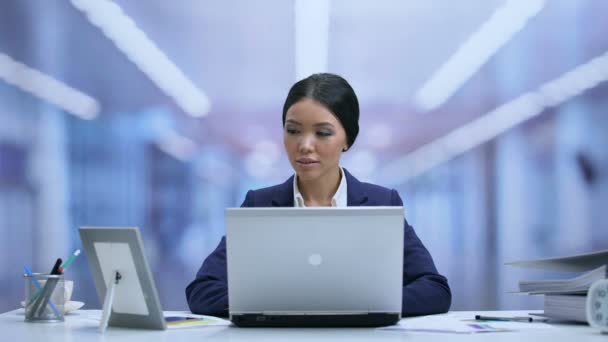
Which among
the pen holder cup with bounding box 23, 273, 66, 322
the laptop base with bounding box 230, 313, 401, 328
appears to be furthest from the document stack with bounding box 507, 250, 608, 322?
the pen holder cup with bounding box 23, 273, 66, 322

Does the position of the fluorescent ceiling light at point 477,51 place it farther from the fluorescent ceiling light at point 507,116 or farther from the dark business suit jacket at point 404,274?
the dark business suit jacket at point 404,274

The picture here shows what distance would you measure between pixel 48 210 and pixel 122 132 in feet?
1.90

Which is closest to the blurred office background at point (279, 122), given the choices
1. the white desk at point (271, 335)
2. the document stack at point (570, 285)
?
the document stack at point (570, 285)

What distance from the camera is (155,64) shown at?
13.8 feet

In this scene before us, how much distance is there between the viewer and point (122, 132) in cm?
423

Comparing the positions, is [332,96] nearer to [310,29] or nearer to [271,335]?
Answer: [271,335]

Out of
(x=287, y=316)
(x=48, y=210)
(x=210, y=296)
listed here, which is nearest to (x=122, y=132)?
(x=48, y=210)

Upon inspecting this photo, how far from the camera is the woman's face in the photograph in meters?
2.35

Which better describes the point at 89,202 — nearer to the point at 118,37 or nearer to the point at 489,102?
the point at 118,37

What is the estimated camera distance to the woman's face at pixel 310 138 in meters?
2.35

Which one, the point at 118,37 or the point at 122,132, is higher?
the point at 118,37

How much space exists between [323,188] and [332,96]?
0.31 m

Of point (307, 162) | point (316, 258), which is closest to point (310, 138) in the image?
point (307, 162)

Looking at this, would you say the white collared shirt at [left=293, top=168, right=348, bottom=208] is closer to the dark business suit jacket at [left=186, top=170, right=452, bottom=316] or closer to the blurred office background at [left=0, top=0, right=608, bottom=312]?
the dark business suit jacket at [left=186, top=170, right=452, bottom=316]
